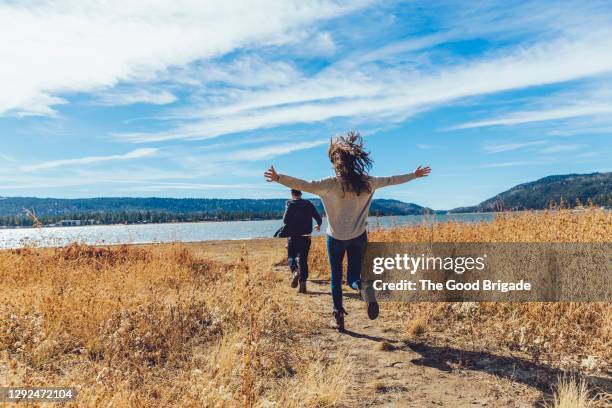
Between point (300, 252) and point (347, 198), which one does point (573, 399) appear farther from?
point (300, 252)

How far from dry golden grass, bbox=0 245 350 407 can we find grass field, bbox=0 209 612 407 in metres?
0.02

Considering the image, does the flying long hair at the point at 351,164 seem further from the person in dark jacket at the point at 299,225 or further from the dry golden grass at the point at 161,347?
the person in dark jacket at the point at 299,225

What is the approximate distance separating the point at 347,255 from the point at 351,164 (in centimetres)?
133

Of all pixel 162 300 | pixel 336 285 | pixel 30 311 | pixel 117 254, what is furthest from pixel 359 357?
pixel 117 254

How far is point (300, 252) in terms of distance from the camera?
10.6m

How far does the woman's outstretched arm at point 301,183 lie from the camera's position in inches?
228

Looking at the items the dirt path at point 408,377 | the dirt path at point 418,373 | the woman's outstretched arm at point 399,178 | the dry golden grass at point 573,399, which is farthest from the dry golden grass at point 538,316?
the woman's outstretched arm at point 399,178

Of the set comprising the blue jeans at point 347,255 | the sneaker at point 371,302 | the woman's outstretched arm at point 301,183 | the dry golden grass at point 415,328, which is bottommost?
the dry golden grass at point 415,328

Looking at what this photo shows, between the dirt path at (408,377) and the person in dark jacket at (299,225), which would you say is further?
the person in dark jacket at (299,225)

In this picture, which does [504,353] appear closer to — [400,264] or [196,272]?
[400,264]

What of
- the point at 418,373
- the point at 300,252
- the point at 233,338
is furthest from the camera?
the point at 300,252

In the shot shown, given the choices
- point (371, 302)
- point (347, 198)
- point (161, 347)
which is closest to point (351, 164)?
point (347, 198)

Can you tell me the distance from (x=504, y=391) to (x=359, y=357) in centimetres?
173

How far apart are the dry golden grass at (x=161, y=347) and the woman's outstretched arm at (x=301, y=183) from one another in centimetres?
142
